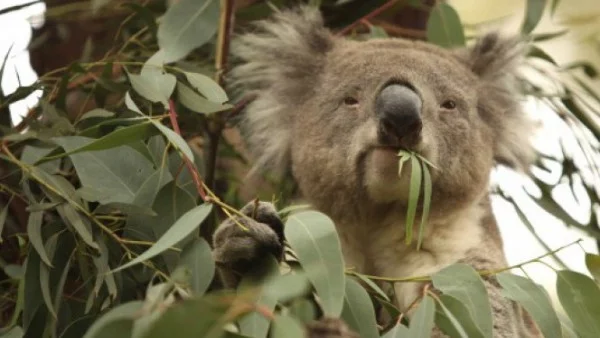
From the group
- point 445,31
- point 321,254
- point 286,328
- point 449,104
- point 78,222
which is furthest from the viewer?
point 445,31

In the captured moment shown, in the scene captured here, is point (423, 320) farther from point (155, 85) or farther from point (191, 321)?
point (155, 85)

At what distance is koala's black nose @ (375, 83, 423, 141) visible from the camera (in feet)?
6.96

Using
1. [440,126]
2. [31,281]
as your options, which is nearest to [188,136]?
[440,126]

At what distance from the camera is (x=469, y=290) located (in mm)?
1674

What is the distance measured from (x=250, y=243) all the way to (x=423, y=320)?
0.35 meters

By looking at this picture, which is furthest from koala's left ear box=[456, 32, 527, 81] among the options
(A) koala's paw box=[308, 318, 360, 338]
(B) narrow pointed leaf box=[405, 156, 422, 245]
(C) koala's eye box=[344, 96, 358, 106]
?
(A) koala's paw box=[308, 318, 360, 338]

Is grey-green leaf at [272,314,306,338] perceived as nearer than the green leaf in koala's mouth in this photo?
Yes

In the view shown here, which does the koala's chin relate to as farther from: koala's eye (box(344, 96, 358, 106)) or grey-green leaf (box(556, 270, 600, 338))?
grey-green leaf (box(556, 270, 600, 338))

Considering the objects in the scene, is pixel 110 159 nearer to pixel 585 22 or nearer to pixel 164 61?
pixel 164 61

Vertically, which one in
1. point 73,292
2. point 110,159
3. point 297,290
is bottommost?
point 73,292

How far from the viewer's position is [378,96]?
7.57 ft

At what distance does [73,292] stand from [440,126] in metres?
0.98

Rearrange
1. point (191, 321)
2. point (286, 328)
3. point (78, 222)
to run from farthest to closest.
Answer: point (78, 222) → point (286, 328) → point (191, 321)

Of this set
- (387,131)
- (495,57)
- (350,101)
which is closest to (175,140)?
(387,131)
